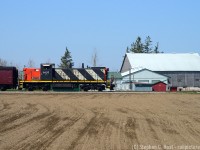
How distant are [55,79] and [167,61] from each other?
51131 millimetres

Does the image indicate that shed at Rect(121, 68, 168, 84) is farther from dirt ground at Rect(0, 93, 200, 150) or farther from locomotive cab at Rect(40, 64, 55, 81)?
dirt ground at Rect(0, 93, 200, 150)

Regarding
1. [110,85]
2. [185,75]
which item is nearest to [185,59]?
[185,75]

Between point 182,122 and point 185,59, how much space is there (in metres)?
88.6

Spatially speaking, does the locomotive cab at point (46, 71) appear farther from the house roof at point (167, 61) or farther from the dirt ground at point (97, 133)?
the house roof at point (167, 61)

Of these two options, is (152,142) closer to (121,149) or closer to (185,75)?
(121,149)

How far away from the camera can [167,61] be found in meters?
102

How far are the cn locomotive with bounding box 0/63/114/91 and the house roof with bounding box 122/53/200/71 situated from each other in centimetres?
4113

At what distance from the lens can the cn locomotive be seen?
56812 millimetres

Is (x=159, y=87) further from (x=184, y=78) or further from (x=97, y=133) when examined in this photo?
(x=97, y=133)

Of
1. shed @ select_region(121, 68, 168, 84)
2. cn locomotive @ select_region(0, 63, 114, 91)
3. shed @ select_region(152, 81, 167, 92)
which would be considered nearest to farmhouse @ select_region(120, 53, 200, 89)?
shed @ select_region(121, 68, 168, 84)

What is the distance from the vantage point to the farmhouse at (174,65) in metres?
96.9

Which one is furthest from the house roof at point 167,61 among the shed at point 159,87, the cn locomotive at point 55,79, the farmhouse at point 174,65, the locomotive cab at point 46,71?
the locomotive cab at point 46,71

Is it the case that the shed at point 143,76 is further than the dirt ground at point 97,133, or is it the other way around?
the shed at point 143,76

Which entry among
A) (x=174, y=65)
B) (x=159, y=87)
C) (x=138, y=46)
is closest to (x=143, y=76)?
(x=159, y=87)
